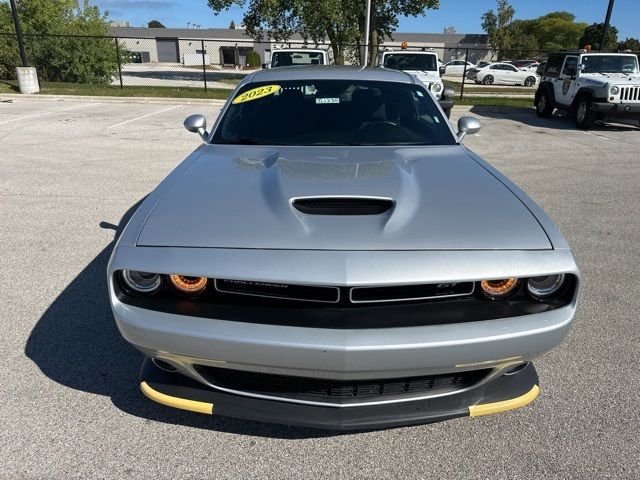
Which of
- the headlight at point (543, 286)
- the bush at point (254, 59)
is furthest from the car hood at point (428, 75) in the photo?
the bush at point (254, 59)

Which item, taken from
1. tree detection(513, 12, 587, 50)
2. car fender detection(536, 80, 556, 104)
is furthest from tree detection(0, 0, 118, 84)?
tree detection(513, 12, 587, 50)

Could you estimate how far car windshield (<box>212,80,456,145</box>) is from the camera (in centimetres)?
324

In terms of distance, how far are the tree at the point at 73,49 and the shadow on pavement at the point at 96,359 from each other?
20301 millimetres

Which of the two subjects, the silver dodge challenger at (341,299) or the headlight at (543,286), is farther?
the headlight at (543,286)

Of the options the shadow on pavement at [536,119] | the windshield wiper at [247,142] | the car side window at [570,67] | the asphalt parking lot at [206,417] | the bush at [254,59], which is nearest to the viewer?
the asphalt parking lot at [206,417]

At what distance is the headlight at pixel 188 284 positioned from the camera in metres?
1.95

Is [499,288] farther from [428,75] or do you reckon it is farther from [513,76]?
[513,76]

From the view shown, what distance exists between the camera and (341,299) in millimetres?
1845

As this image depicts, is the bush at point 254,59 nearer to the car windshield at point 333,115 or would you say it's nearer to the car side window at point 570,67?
the car side window at point 570,67

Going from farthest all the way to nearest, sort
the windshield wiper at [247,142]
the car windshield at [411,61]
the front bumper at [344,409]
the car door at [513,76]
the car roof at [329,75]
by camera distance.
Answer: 1. the car door at [513,76]
2. the car windshield at [411,61]
3. the car roof at [329,75]
4. the windshield wiper at [247,142]
5. the front bumper at [344,409]

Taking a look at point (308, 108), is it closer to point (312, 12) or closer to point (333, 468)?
point (333, 468)

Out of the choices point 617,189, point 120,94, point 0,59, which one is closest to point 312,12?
point 120,94

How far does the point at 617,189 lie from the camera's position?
685cm

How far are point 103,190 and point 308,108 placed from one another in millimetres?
3801
